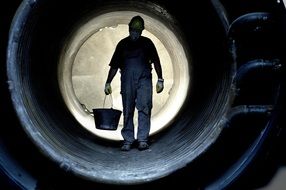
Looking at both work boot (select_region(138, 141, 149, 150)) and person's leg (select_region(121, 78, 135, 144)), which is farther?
person's leg (select_region(121, 78, 135, 144))

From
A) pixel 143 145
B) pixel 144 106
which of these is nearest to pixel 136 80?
pixel 144 106

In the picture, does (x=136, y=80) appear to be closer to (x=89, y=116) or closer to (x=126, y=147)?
(x=126, y=147)

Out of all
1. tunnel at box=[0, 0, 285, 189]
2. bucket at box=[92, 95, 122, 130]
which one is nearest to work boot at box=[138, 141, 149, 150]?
tunnel at box=[0, 0, 285, 189]

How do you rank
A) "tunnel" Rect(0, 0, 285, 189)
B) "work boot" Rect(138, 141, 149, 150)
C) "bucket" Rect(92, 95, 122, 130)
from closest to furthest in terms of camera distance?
"tunnel" Rect(0, 0, 285, 189) → "work boot" Rect(138, 141, 149, 150) → "bucket" Rect(92, 95, 122, 130)

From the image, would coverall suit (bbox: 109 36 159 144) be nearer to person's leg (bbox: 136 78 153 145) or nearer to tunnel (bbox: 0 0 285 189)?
person's leg (bbox: 136 78 153 145)

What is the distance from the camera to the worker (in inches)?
164

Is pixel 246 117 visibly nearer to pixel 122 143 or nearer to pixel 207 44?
pixel 207 44

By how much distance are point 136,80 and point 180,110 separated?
0.50 m

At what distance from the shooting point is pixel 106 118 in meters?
4.53

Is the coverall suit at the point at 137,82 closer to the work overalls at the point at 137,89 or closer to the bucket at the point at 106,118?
the work overalls at the point at 137,89

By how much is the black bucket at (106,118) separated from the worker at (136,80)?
0.24m

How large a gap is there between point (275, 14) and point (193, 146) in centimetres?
77

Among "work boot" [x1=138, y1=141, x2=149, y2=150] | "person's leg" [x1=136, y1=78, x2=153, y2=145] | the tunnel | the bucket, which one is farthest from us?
the bucket

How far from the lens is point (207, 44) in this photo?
3742 millimetres
